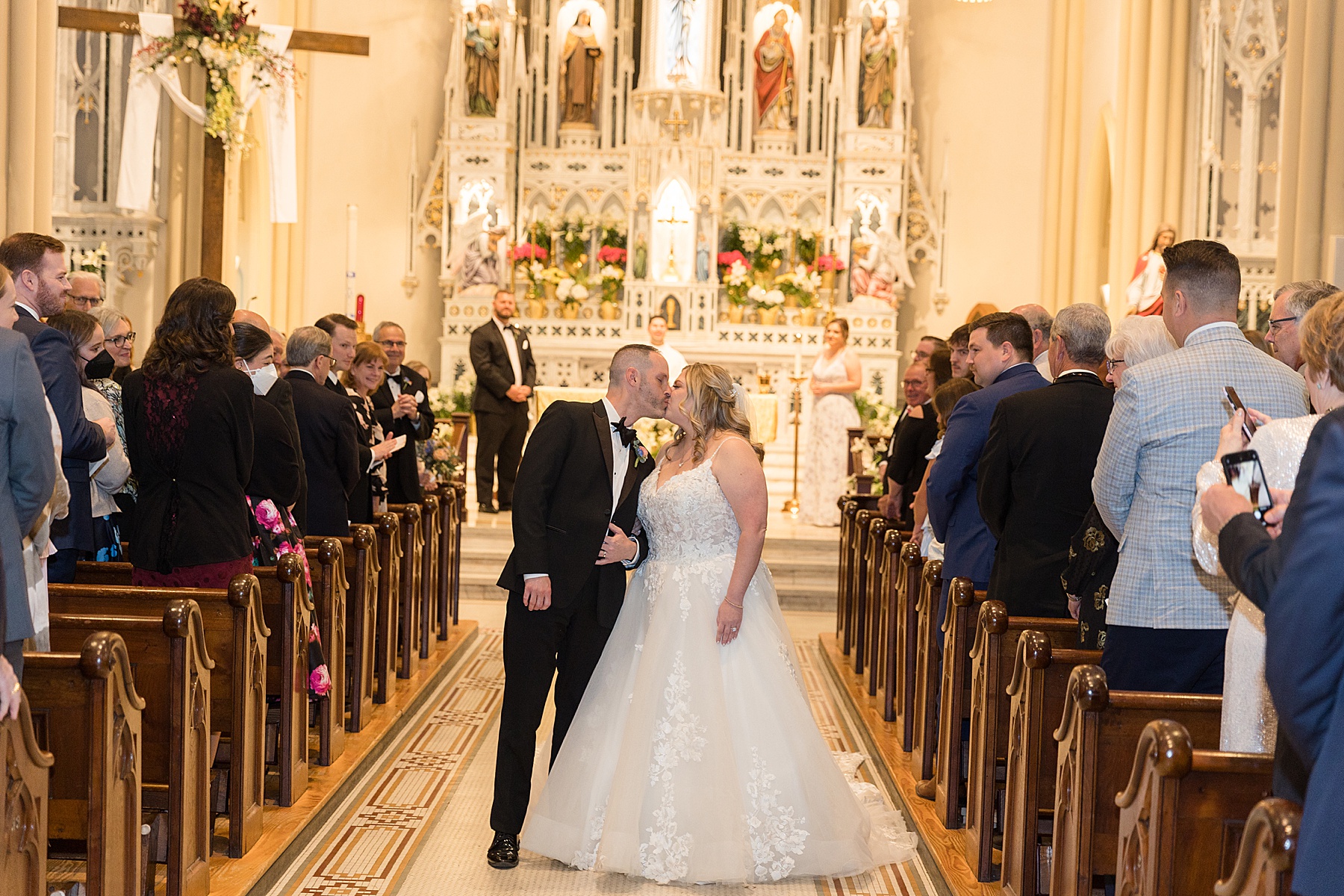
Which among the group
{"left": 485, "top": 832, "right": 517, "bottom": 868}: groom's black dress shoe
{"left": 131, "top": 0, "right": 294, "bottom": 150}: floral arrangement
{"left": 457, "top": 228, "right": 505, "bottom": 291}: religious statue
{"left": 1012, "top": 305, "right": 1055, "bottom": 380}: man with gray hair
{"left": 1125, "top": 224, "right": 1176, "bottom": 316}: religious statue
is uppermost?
{"left": 131, "top": 0, "right": 294, "bottom": 150}: floral arrangement

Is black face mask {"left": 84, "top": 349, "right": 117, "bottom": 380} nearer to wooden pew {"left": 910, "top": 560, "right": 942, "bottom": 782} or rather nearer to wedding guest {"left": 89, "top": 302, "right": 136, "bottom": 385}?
wedding guest {"left": 89, "top": 302, "right": 136, "bottom": 385}

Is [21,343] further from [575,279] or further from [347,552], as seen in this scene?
[575,279]

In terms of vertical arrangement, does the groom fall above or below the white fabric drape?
below

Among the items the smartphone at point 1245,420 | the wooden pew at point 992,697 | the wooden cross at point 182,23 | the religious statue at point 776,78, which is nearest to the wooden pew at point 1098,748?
the smartphone at point 1245,420

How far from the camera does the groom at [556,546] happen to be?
4258mm

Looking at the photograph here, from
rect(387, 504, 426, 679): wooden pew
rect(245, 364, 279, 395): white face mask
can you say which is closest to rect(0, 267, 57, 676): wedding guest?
rect(245, 364, 279, 395): white face mask

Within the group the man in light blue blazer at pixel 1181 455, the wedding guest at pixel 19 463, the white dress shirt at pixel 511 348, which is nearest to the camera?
the wedding guest at pixel 19 463

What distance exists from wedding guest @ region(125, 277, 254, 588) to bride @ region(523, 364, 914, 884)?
136 cm

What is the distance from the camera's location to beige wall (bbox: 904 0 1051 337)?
1508 centimetres

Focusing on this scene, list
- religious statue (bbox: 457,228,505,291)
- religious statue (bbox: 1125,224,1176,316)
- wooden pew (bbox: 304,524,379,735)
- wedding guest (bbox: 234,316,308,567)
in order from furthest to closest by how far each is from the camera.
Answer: religious statue (bbox: 457,228,505,291)
religious statue (bbox: 1125,224,1176,316)
wooden pew (bbox: 304,524,379,735)
wedding guest (bbox: 234,316,308,567)

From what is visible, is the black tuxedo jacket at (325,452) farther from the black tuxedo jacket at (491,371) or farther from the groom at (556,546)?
the black tuxedo jacket at (491,371)

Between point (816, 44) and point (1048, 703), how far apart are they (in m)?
12.3

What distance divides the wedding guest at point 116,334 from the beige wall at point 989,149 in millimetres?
11018

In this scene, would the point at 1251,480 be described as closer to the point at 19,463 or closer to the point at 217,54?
the point at 19,463
